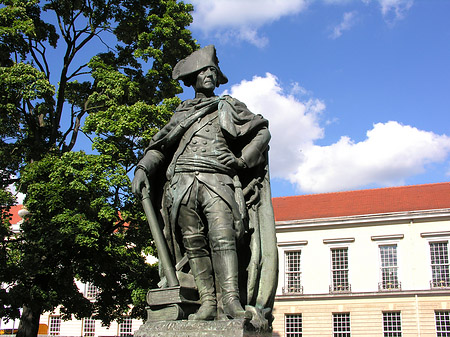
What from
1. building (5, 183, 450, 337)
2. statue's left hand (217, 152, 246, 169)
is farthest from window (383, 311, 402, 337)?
statue's left hand (217, 152, 246, 169)

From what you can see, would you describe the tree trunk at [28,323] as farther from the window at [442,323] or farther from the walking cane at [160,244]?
the window at [442,323]

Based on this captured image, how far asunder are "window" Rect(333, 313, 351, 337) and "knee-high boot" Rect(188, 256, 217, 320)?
39.2 meters

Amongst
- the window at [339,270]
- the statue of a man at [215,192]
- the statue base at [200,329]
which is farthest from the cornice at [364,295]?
the statue base at [200,329]

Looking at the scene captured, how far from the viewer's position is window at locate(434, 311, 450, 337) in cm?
3822

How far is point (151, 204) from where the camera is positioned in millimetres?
5176

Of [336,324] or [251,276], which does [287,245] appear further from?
[251,276]

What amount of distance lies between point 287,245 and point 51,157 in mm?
28181

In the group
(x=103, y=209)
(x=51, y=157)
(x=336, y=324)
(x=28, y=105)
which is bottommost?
(x=336, y=324)

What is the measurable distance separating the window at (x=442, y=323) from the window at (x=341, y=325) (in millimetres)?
6282

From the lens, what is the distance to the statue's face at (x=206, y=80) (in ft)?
18.2

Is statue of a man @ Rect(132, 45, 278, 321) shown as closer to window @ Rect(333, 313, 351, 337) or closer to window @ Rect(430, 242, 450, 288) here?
window @ Rect(430, 242, 450, 288)

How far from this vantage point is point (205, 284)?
4.84 metres

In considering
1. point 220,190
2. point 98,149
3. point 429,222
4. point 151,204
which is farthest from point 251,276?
point 429,222

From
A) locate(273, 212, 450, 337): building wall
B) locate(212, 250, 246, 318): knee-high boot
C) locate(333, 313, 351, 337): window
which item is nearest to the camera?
locate(212, 250, 246, 318): knee-high boot
